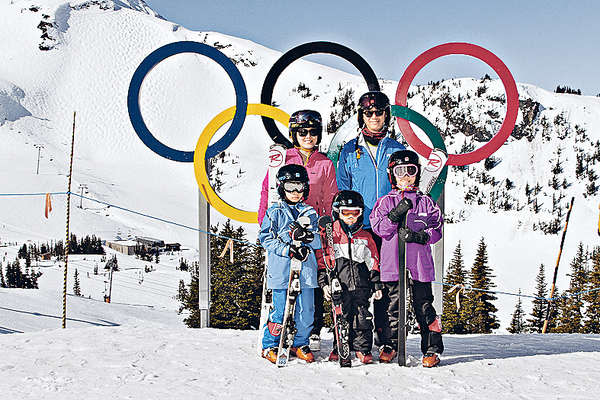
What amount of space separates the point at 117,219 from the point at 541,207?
4716 cm

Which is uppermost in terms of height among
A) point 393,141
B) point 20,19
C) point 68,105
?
point 20,19

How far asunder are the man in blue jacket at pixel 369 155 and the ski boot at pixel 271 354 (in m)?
0.99

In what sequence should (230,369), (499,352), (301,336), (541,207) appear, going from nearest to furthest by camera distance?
(230,369) < (301,336) < (499,352) < (541,207)

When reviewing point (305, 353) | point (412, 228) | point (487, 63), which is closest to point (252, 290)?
point (487, 63)

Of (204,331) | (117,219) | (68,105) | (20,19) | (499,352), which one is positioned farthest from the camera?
(20,19)

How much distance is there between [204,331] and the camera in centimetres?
630

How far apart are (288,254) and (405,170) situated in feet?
4.24

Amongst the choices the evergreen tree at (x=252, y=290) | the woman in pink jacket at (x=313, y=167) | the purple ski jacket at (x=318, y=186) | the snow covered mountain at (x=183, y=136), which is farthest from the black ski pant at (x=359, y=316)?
the snow covered mountain at (x=183, y=136)

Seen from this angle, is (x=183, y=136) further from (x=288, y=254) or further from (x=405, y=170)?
(x=405, y=170)

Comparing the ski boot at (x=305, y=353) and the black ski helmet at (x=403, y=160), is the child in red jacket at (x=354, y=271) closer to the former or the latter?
the ski boot at (x=305, y=353)

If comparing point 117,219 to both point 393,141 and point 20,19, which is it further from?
point 20,19

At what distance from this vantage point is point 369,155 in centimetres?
537

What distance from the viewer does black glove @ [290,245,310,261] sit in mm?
Answer: 4906

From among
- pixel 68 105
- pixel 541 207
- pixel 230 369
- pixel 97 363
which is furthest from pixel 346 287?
pixel 68 105
